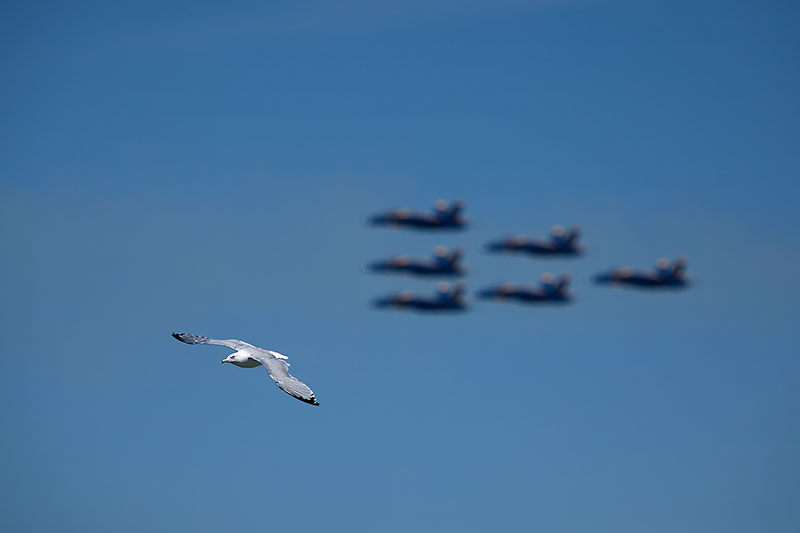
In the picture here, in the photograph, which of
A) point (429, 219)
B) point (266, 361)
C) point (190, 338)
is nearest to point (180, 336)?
point (190, 338)

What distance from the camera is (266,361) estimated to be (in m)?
46.0

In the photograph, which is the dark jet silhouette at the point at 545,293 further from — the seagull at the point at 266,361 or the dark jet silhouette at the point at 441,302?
the seagull at the point at 266,361

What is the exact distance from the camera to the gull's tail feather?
5016 centimetres

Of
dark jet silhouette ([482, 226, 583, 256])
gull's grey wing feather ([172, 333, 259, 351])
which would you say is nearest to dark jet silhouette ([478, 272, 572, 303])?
dark jet silhouette ([482, 226, 583, 256])

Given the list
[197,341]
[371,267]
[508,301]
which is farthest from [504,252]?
[197,341]

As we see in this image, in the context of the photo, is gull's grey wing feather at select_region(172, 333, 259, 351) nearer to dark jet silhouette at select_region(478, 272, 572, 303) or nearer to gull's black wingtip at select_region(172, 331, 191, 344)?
gull's black wingtip at select_region(172, 331, 191, 344)

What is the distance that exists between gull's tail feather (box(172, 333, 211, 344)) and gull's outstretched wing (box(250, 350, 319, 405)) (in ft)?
13.9

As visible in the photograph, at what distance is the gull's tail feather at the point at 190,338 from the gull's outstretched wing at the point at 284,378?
4224mm

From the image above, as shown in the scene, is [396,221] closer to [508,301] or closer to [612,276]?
[508,301]

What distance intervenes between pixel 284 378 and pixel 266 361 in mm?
2073

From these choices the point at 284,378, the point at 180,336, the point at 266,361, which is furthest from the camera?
the point at 180,336

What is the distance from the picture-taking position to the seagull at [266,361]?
140ft

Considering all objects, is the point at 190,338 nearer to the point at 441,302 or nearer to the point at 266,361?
the point at 266,361

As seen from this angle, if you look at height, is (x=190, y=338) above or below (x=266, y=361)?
above
